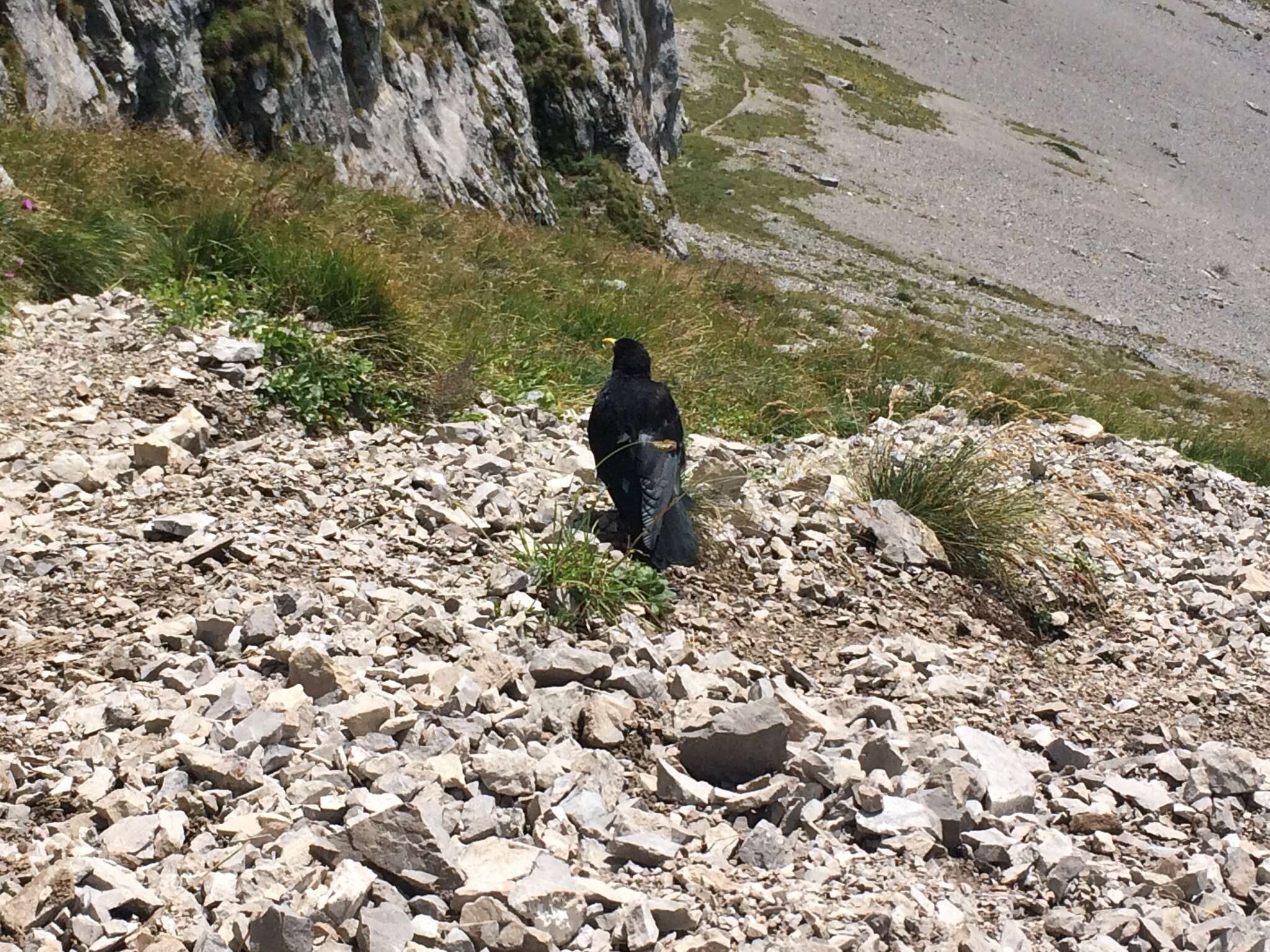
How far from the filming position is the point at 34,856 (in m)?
3.18

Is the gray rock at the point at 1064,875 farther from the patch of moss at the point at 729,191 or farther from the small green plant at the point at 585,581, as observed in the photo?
the patch of moss at the point at 729,191

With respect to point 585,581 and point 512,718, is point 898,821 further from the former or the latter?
point 585,581

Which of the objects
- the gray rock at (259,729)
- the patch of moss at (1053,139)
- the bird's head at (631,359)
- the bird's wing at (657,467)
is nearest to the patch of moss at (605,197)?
the bird's head at (631,359)

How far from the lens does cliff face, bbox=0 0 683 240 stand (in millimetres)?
14648

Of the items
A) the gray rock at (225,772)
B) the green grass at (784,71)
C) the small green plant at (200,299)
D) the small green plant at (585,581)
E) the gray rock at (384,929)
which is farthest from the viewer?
the green grass at (784,71)

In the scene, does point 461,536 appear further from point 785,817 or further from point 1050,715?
point 1050,715

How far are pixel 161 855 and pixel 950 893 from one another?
2685mm

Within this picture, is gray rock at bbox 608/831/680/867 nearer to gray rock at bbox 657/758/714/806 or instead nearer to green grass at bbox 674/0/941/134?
gray rock at bbox 657/758/714/806

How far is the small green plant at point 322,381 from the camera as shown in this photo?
702 centimetres

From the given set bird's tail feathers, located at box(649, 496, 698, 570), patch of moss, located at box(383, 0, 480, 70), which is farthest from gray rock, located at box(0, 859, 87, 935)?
patch of moss, located at box(383, 0, 480, 70)

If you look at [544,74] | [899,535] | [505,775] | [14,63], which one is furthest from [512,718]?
[544,74]

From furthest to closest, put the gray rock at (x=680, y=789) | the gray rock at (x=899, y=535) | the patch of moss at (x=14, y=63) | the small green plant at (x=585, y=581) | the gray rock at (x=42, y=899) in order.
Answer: the patch of moss at (x=14, y=63) → the gray rock at (x=899, y=535) → the small green plant at (x=585, y=581) → the gray rock at (x=680, y=789) → the gray rock at (x=42, y=899)

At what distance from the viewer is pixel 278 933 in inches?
116

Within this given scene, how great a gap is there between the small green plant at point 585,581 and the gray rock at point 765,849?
157cm
